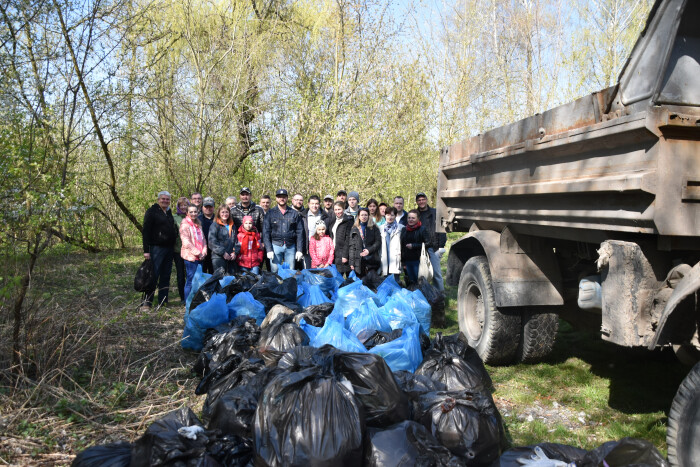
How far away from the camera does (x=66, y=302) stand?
14.2 feet

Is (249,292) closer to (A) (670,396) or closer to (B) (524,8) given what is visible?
(A) (670,396)

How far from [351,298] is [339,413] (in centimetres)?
312

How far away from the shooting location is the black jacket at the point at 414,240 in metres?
7.82

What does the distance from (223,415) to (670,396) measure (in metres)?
3.57

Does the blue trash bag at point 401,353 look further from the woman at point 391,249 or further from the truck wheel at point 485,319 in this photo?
the woman at point 391,249

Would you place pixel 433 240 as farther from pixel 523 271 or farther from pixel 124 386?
pixel 124 386

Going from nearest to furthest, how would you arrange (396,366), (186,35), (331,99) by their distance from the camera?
1. (396,366)
2. (186,35)
3. (331,99)

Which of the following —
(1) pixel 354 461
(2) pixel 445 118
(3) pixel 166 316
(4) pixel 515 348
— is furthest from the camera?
(2) pixel 445 118

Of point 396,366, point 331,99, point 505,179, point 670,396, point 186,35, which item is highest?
point 186,35

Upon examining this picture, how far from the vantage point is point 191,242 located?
7461 mm

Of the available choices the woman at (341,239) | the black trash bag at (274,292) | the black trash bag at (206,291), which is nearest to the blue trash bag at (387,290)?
the black trash bag at (274,292)

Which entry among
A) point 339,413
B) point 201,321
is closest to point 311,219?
point 201,321

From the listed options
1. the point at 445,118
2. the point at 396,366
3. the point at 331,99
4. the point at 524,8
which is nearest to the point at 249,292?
the point at 396,366

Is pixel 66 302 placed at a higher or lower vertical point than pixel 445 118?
lower
